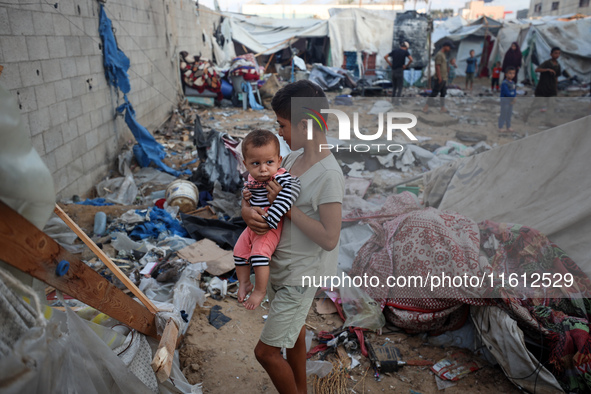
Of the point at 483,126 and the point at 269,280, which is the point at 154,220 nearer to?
the point at 269,280

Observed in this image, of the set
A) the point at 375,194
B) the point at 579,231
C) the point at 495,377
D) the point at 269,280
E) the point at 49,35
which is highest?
the point at 49,35

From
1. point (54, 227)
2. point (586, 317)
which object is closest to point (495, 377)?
point (586, 317)

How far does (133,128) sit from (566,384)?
603 cm

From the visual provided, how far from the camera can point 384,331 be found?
2982 millimetres

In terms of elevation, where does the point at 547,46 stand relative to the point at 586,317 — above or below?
above

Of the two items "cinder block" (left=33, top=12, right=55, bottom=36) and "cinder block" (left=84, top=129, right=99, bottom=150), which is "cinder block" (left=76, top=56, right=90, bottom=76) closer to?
"cinder block" (left=33, top=12, right=55, bottom=36)

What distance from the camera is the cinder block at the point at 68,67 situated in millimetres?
4562

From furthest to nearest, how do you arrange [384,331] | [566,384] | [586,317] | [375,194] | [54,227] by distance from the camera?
1. [375,194]
2. [54,227]
3. [384,331]
4. [586,317]
5. [566,384]

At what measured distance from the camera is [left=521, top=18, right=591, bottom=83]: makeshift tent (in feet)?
47.9

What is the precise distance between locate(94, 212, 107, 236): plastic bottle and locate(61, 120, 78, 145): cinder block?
1.10 m

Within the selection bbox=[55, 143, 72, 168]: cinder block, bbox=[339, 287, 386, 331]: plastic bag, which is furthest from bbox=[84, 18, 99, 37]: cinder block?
bbox=[339, 287, 386, 331]: plastic bag

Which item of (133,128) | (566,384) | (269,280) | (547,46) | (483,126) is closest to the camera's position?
(269,280)

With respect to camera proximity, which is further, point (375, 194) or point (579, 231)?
point (375, 194)

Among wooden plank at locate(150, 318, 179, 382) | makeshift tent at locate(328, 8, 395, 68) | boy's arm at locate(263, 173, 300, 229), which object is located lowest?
wooden plank at locate(150, 318, 179, 382)
